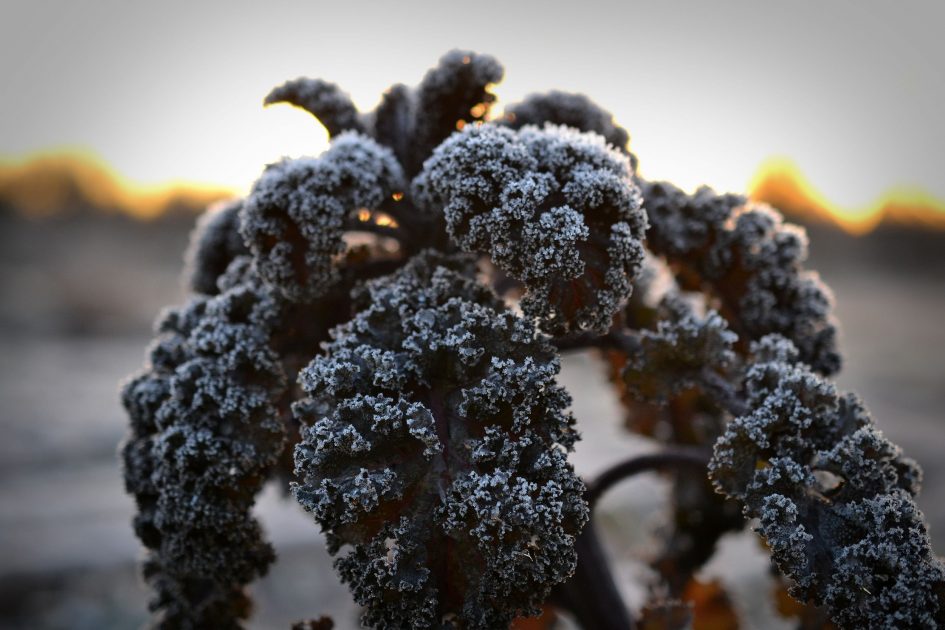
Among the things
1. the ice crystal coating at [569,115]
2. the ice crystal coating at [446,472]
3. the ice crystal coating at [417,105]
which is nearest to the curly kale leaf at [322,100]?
the ice crystal coating at [417,105]

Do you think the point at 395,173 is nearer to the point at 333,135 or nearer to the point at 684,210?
the point at 333,135

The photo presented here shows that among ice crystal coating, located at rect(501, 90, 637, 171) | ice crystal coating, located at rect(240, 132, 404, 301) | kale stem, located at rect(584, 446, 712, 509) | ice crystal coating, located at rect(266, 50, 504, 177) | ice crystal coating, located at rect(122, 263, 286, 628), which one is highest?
ice crystal coating, located at rect(266, 50, 504, 177)

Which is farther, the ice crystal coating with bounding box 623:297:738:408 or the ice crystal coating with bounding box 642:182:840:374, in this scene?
the ice crystal coating with bounding box 642:182:840:374

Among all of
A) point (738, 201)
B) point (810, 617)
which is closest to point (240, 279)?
point (738, 201)

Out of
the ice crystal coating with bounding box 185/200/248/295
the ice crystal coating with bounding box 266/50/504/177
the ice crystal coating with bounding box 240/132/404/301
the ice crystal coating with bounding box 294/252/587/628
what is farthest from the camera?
the ice crystal coating with bounding box 185/200/248/295

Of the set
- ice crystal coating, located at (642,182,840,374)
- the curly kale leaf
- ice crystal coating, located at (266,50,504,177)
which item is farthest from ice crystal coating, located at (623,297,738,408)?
the curly kale leaf

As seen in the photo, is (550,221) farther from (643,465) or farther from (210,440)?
(643,465)

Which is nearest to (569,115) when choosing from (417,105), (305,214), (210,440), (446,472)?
(417,105)

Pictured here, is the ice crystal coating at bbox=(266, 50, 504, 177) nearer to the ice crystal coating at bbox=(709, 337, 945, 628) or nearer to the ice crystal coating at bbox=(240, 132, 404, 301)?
the ice crystal coating at bbox=(240, 132, 404, 301)

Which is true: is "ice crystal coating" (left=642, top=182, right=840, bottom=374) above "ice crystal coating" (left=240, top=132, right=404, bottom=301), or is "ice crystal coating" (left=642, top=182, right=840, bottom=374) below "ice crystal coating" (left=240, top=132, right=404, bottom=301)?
below
